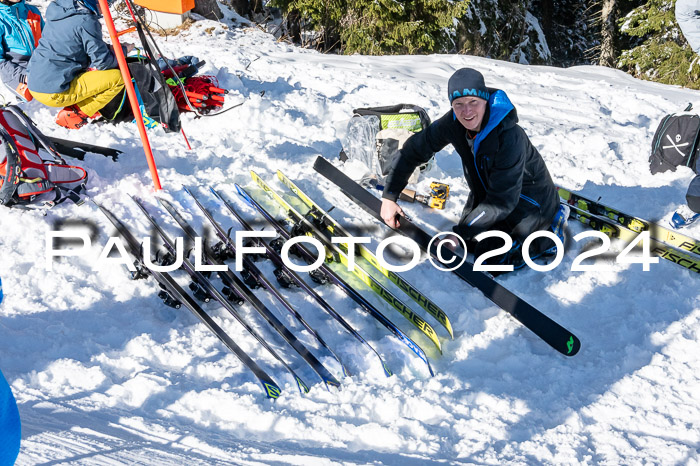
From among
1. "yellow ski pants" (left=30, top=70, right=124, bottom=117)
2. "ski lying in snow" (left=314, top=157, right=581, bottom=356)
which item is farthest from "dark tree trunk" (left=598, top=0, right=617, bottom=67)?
"yellow ski pants" (left=30, top=70, right=124, bottom=117)

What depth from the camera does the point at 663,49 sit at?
14.2 metres

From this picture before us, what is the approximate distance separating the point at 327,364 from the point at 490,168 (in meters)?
1.74

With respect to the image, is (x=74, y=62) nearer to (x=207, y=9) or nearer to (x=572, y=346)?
(x=572, y=346)

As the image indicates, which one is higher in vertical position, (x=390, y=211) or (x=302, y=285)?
(x=390, y=211)

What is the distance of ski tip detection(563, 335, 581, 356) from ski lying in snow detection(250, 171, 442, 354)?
82cm

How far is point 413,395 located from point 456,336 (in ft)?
2.29

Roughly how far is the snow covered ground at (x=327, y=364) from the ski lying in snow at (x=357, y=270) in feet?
0.25

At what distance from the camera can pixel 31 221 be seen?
4113 millimetres

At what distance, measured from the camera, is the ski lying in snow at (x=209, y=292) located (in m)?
3.15

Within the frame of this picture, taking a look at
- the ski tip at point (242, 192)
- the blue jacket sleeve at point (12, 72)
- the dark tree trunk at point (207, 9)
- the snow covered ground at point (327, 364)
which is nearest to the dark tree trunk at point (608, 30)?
the dark tree trunk at point (207, 9)

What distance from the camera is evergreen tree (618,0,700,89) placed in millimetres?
13539

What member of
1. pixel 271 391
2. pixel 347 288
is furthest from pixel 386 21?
pixel 271 391

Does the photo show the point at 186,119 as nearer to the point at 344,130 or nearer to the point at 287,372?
the point at 344,130

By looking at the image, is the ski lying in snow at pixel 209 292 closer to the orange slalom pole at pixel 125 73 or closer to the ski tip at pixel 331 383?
the ski tip at pixel 331 383
